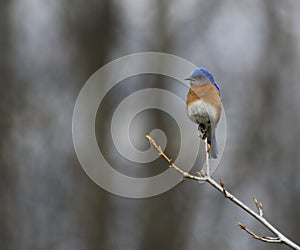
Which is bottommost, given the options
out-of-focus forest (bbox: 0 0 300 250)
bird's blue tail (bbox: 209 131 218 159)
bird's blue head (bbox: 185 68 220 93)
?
bird's blue tail (bbox: 209 131 218 159)

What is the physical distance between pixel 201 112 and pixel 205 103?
0.23ft

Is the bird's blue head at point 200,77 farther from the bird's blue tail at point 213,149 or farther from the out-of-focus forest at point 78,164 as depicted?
the out-of-focus forest at point 78,164

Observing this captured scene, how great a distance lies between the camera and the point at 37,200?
22.6ft

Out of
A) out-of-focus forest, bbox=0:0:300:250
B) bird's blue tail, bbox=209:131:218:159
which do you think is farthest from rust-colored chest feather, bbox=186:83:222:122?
out-of-focus forest, bbox=0:0:300:250

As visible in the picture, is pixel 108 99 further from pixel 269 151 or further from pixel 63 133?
pixel 269 151

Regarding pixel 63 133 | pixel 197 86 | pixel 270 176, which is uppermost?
pixel 63 133

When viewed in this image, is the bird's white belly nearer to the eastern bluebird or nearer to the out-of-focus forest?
the eastern bluebird

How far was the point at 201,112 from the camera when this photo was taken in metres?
2.17

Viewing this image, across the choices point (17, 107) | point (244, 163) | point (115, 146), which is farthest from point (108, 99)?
point (244, 163)

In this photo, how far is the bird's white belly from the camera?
2.11 m

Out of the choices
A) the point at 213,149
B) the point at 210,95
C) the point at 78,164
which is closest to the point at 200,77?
the point at 210,95

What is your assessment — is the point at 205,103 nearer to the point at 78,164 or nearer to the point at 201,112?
the point at 201,112

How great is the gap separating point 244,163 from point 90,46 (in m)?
1.98

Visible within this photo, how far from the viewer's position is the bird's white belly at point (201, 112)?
2107mm
